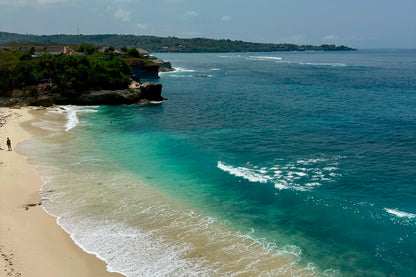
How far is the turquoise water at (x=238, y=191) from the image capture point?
66.2 feet

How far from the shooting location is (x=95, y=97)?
6831 cm

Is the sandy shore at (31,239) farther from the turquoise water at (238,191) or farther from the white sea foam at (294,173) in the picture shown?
the white sea foam at (294,173)

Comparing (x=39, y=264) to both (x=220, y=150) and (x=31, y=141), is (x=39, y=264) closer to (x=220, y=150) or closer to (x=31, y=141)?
(x=220, y=150)

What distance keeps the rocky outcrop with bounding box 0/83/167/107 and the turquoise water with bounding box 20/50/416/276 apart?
37.2ft

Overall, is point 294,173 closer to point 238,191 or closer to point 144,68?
point 238,191

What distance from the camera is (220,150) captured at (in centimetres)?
3956

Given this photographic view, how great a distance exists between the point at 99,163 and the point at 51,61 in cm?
4489

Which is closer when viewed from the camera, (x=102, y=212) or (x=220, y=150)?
(x=102, y=212)

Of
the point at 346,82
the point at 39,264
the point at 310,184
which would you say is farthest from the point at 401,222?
the point at 346,82

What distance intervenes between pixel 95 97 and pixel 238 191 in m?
48.4

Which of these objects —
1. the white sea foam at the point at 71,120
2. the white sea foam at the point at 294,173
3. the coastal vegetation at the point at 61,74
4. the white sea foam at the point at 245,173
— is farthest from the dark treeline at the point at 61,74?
the white sea foam at the point at 245,173

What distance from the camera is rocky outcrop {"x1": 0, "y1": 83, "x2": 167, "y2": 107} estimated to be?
212 feet

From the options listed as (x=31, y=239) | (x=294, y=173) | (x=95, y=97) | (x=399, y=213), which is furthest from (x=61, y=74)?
(x=399, y=213)

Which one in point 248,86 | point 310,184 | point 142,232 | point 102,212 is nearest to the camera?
point 142,232
